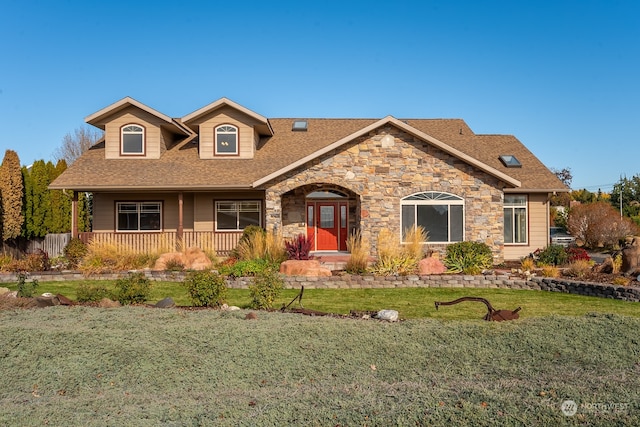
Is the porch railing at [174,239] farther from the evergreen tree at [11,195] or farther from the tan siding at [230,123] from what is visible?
the evergreen tree at [11,195]

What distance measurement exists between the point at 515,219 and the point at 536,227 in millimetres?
852

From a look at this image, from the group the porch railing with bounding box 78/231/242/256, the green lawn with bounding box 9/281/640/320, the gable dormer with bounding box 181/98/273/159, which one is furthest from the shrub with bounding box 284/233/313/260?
the gable dormer with bounding box 181/98/273/159

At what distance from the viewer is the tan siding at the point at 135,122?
63.7ft

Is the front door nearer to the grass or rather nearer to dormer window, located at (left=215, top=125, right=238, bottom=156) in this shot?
dormer window, located at (left=215, top=125, right=238, bottom=156)

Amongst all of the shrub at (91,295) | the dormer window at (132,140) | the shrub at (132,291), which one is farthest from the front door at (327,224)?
the shrub at (91,295)

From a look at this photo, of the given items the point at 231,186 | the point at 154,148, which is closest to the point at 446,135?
the point at 231,186

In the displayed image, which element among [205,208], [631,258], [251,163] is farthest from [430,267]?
[205,208]

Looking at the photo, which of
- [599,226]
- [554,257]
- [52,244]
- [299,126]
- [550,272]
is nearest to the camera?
[550,272]

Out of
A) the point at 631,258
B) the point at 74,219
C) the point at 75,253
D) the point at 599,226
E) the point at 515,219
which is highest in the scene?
the point at 74,219

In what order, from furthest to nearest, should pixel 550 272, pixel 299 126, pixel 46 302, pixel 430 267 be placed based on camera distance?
pixel 299 126, pixel 430 267, pixel 550 272, pixel 46 302

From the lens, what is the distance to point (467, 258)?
14.6 meters

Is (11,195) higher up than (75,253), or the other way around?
(11,195)

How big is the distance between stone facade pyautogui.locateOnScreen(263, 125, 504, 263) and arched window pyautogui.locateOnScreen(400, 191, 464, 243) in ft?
0.56

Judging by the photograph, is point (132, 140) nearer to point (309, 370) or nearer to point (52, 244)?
point (52, 244)
